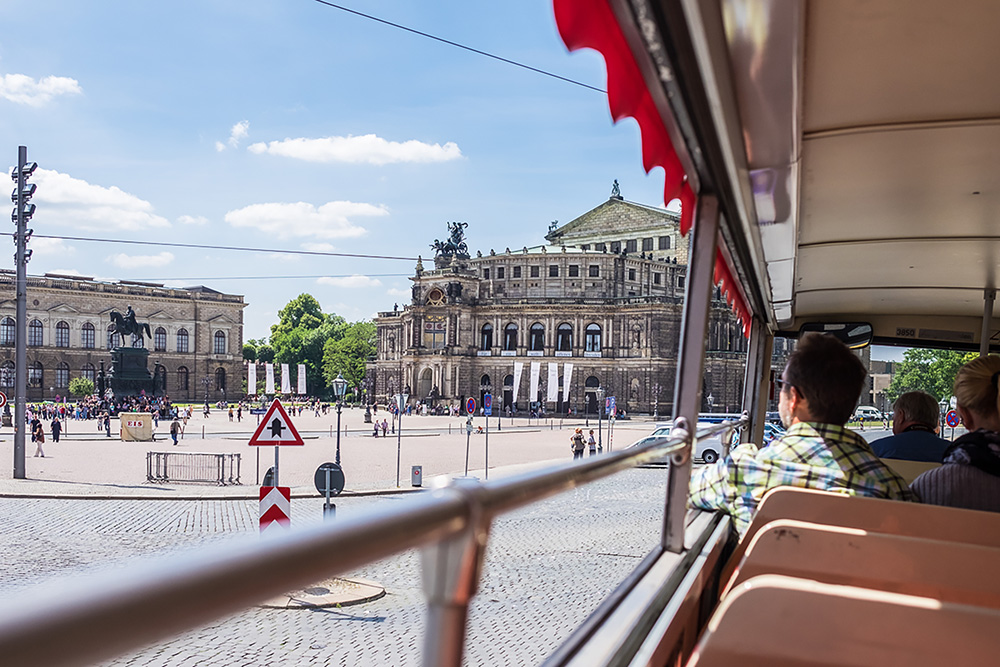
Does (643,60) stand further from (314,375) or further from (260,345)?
(260,345)

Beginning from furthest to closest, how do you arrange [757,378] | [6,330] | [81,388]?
[6,330] → [81,388] → [757,378]

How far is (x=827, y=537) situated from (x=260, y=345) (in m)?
120

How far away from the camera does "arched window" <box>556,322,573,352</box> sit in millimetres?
73938

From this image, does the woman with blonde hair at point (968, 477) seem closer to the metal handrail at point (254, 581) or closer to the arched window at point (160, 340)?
the metal handrail at point (254, 581)

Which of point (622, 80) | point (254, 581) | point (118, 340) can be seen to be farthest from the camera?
point (118, 340)

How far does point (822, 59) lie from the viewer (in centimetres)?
208

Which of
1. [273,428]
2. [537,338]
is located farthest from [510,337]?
[273,428]

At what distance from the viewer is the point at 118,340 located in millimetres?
85500

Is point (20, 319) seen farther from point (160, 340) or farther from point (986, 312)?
point (160, 340)

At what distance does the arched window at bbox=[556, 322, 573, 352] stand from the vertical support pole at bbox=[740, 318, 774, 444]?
6623 centimetres

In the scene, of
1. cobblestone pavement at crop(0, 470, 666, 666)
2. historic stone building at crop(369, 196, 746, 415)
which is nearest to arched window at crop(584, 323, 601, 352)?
historic stone building at crop(369, 196, 746, 415)

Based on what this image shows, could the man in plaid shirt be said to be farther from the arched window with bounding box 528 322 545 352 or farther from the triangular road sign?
the arched window with bounding box 528 322 545 352

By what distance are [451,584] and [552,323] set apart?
73268mm

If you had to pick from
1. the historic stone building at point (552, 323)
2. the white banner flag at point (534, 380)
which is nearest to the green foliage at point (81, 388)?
the historic stone building at point (552, 323)
